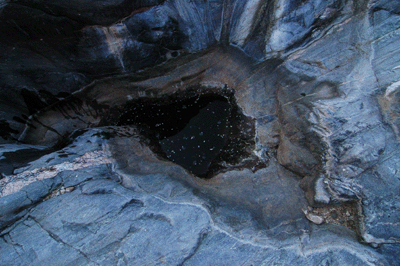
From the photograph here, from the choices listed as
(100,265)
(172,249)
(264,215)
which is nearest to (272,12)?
(264,215)

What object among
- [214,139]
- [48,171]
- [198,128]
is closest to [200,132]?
[198,128]

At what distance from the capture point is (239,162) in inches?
135

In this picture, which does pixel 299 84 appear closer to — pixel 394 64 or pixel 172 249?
pixel 394 64

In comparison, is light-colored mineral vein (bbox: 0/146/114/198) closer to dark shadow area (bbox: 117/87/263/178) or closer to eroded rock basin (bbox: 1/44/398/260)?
eroded rock basin (bbox: 1/44/398/260)

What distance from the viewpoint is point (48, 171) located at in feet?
8.25

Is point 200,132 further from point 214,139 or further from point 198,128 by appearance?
point 214,139

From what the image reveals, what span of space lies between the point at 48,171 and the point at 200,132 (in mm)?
2169

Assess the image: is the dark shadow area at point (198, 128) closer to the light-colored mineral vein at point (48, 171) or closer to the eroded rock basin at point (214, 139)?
the eroded rock basin at point (214, 139)

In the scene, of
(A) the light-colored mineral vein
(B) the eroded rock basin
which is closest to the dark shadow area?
(B) the eroded rock basin

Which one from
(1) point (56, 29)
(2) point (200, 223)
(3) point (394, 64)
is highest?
(1) point (56, 29)

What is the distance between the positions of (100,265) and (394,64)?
3.55 meters

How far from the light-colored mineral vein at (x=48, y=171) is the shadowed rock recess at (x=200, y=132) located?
0.7 inches

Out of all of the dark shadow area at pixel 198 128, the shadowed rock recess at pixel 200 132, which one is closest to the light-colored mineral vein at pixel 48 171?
the shadowed rock recess at pixel 200 132

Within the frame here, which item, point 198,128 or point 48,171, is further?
point 198,128
